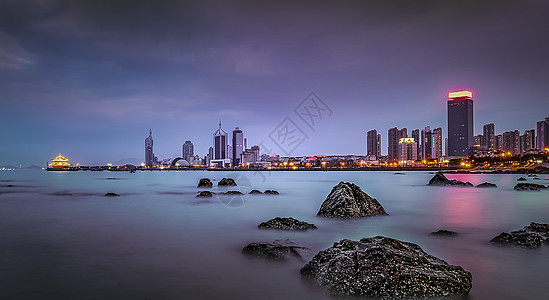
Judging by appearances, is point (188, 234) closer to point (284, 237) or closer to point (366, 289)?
point (284, 237)

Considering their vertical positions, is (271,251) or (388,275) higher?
(388,275)

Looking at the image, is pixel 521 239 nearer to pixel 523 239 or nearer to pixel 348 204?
pixel 523 239

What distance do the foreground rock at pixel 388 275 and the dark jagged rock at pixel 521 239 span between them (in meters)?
4.64

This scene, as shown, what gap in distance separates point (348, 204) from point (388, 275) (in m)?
9.34

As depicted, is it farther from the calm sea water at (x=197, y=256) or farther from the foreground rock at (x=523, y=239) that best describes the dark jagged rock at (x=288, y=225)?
the foreground rock at (x=523, y=239)

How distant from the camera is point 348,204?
1459 cm

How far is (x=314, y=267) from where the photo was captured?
6.60 meters

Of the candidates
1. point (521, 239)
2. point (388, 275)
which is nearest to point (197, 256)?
point (388, 275)

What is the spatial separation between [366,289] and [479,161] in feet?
665

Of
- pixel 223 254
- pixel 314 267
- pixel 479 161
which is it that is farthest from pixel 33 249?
pixel 479 161

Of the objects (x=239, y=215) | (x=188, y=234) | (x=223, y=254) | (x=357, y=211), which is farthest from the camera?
(x=239, y=215)

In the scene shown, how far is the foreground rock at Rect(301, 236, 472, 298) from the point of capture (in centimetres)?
531

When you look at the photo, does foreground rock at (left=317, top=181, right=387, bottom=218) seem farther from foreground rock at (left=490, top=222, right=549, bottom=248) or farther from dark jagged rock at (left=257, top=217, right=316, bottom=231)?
foreground rock at (left=490, top=222, right=549, bottom=248)

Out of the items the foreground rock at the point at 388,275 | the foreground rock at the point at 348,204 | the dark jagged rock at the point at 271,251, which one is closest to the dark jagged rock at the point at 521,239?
the foreground rock at the point at 388,275
